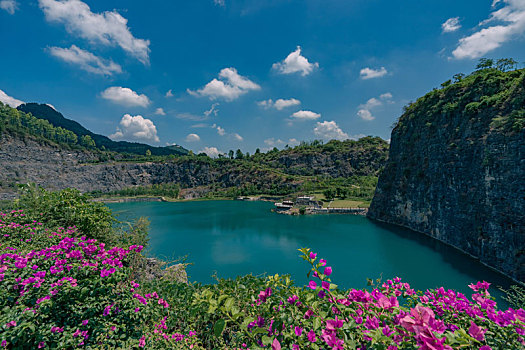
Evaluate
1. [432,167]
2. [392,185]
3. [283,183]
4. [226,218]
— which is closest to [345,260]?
[432,167]

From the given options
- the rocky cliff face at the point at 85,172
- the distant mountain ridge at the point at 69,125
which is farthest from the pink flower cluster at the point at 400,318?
the distant mountain ridge at the point at 69,125

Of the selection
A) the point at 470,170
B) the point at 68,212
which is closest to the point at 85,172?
the point at 68,212

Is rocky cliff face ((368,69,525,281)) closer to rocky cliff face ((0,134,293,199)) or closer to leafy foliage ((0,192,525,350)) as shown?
leafy foliage ((0,192,525,350))

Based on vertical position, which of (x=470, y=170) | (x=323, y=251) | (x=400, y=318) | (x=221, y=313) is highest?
(x=470, y=170)

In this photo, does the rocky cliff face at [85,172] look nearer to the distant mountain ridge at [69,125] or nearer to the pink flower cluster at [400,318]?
the pink flower cluster at [400,318]

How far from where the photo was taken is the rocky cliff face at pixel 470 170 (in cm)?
1316

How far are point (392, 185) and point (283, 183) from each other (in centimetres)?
3861

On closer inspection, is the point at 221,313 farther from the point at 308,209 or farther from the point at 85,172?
the point at 85,172

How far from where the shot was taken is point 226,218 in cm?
3891

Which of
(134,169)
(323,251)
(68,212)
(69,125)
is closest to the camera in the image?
(68,212)

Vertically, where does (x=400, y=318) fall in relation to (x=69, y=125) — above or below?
below

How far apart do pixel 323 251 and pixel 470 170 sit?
13.3 m

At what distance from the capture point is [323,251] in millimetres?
20578

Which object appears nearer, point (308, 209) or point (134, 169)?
point (308, 209)
